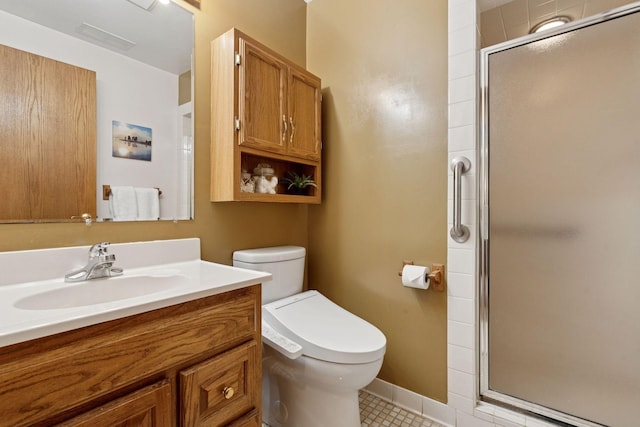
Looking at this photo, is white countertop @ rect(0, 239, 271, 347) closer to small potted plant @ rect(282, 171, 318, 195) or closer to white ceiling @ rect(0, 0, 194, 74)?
small potted plant @ rect(282, 171, 318, 195)

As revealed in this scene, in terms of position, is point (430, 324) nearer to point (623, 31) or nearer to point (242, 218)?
point (242, 218)

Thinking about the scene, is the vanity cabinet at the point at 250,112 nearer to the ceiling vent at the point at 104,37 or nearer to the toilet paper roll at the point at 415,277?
the ceiling vent at the point at 104,37

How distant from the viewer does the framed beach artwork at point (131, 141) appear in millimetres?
1180

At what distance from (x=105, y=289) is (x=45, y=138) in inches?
21.2

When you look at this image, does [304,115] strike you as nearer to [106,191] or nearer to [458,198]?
[458,198]

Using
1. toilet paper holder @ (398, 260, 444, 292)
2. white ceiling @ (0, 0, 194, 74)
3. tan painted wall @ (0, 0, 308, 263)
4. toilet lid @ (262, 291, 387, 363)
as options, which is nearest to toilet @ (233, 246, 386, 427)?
toilet lid @ (262, 291, 387, 363)

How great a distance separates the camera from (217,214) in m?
1.51

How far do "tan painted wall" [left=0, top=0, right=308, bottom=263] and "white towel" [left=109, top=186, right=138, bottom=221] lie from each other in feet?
0.11

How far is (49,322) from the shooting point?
605mm

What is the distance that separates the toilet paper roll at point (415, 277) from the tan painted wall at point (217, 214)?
0.72 metres

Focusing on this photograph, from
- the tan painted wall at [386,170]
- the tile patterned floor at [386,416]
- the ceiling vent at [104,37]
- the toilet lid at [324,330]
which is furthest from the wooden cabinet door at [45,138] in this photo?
the tile patterned floor at [386,416]

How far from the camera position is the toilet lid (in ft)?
3.82

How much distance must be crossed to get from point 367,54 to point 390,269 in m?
1.22

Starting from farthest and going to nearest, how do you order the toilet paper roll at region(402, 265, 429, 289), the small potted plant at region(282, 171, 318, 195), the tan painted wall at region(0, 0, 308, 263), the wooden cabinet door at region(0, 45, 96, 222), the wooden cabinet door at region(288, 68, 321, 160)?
the small potted plant at region(282, 171, 318, 195)
the wooden cabinet door at region(288, 68, 321, 160)
the toilet paper roll at region(402, 265, 429, 289)
the tan painted wall at region(0, 0, 308, 263)
the wooden cabinet door at region(0, 45, 96, 222)
